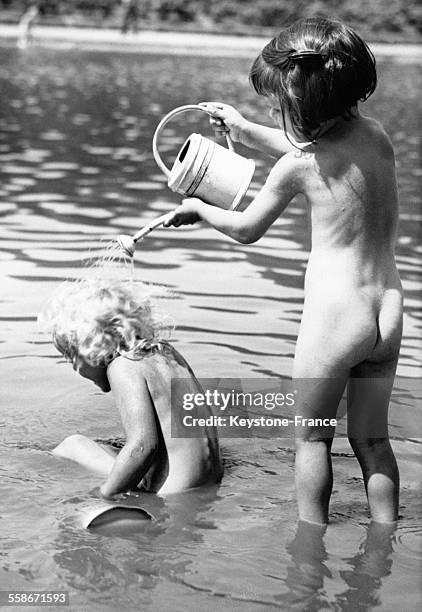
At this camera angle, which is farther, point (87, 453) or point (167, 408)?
point (87, 453)

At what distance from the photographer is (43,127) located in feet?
48.1

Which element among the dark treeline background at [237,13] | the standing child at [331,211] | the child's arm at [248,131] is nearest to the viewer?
the standing child at [331,211]

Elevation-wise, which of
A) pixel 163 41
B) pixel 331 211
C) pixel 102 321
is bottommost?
pixel 102 321

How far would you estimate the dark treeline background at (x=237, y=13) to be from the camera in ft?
112

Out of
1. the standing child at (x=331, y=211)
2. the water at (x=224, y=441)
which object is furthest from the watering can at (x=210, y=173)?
the water at (x=224, y=441)

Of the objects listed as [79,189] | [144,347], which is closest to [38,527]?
[144,347]

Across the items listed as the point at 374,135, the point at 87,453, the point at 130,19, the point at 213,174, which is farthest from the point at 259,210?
the point at 130,19

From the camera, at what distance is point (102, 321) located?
392 cm

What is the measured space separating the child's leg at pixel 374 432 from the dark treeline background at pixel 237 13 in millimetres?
30988

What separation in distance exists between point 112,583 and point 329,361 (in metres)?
0.96

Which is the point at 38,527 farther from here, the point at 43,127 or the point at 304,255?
the point at 43,127

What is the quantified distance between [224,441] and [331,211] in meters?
1.60

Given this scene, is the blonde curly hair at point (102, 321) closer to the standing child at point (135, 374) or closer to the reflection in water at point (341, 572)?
the standing child at point (135, 374)

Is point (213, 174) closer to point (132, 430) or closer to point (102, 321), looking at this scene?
point (102, 321)
